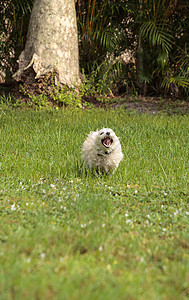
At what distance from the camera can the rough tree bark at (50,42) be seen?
855cm

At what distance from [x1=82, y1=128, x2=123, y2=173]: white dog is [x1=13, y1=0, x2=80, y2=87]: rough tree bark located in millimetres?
4866

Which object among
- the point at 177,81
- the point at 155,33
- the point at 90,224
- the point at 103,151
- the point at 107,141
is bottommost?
the point at 90,224

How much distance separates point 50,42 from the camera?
8.63m

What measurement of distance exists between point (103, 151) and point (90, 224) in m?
1.41

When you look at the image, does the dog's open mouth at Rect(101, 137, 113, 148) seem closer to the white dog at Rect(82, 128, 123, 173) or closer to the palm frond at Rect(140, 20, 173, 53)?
the white dog at Rect(82, 128, 123, 173)

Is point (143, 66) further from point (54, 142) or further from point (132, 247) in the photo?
point (132, 247)

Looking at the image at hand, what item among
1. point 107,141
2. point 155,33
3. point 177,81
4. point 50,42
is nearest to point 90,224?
point 107,141

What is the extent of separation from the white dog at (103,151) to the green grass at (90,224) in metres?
0.15

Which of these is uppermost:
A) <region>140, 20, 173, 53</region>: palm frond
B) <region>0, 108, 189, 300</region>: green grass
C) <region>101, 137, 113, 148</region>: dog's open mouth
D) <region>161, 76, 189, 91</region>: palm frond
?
<region>140, 20, 173, 53</region>: palm frond

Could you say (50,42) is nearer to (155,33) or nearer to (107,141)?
(155,33)

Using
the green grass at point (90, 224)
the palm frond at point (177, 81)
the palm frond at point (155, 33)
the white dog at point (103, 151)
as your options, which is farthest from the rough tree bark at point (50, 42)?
the white dog at point (103, 151)

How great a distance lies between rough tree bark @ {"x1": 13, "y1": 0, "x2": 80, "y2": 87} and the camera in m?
8.55

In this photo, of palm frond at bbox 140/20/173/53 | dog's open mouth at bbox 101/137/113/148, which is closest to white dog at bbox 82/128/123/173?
dog's open mouth at bbox 101/137/113/148

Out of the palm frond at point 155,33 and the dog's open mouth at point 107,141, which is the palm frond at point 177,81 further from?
the dog's open mouth at point 107,141
